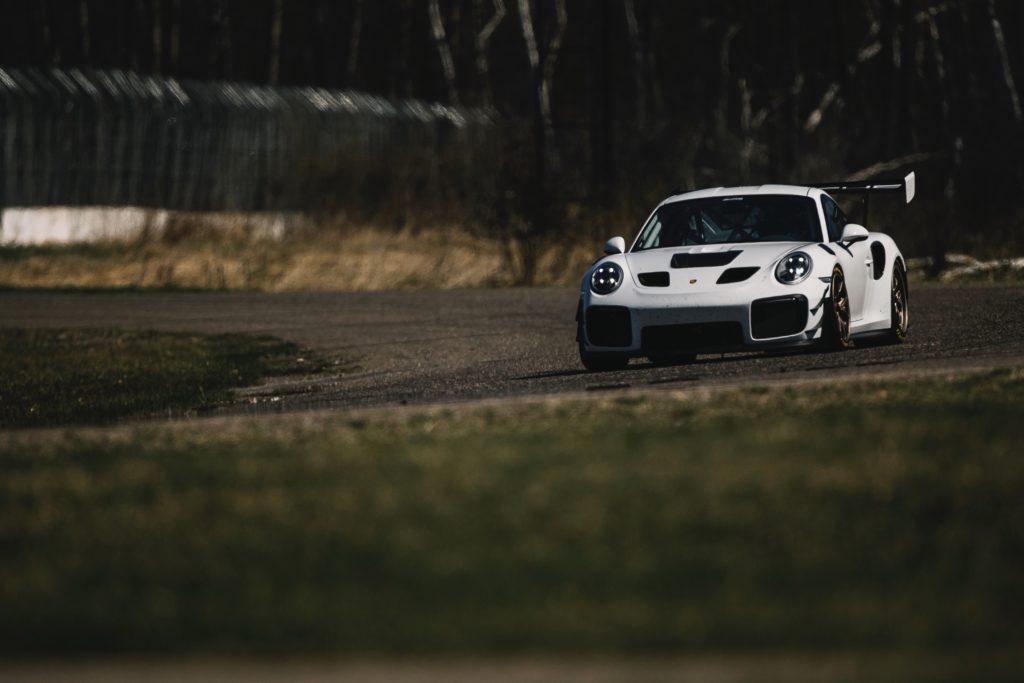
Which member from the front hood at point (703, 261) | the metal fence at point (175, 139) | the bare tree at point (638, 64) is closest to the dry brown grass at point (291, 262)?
the metal fence at point (175, 139)

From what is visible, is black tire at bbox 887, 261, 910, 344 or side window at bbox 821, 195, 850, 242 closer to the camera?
side window at bbox 821, 195, 850, 242

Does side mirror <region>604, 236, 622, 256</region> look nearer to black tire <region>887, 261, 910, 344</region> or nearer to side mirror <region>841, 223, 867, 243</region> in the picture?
side mirror <region>841, 223, 867, 243</region>

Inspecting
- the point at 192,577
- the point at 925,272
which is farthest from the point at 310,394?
the point at 925,272

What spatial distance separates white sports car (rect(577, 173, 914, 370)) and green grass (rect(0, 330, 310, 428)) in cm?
338

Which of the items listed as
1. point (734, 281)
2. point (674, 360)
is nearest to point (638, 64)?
point (674, 360)

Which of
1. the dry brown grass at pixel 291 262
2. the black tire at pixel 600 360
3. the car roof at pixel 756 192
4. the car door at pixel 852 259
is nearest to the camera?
the black tire at pixel 600 360

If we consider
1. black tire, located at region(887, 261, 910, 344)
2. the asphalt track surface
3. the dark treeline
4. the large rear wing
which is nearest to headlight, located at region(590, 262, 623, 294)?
the asphalt track surface

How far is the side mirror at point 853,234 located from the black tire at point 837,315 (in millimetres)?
452

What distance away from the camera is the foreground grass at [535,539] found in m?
5.63

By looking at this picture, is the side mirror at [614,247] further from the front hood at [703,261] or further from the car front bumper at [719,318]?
the car front bumper at [719,318]

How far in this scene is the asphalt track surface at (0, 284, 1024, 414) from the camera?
13.2 metres

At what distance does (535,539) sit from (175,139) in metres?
37.7

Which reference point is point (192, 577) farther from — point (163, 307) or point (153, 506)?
point (163, 307)

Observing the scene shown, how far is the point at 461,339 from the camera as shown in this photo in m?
18.8
